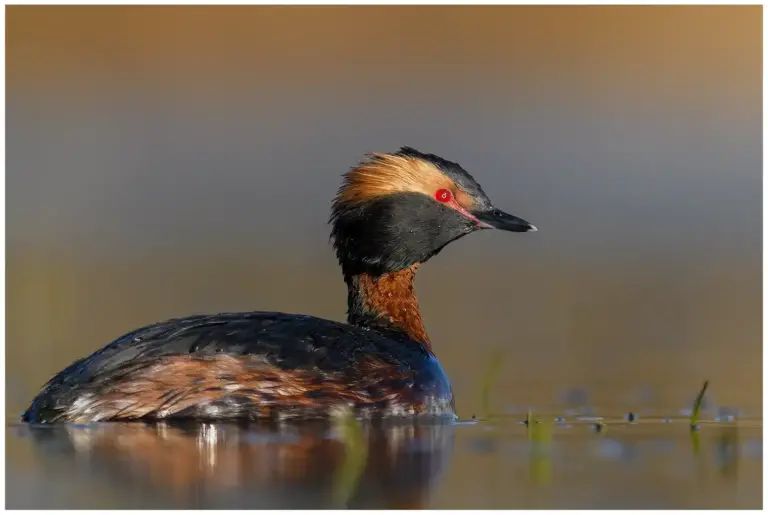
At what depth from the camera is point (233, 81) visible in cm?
2217

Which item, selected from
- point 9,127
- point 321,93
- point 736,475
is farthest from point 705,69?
point 736,475

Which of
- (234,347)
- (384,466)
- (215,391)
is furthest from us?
(234,347)

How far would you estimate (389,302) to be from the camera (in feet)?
33.8

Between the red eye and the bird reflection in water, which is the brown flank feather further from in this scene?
the red eye

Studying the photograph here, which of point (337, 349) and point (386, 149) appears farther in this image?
point (386, 149)

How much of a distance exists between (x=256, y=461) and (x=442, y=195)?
3.47m

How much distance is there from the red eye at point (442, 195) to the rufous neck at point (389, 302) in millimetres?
488

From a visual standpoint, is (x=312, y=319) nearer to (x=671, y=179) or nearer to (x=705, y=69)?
(x=671, y=179)

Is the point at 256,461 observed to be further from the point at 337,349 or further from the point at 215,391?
the point at 337,349

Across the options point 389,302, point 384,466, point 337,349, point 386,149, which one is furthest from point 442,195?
point 386,149

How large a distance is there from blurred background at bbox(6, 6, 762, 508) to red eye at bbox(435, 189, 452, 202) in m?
3.12

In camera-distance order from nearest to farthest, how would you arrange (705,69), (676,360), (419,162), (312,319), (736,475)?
(736,475) → (312,319) → (419,162) → (676,360) → (705,69)

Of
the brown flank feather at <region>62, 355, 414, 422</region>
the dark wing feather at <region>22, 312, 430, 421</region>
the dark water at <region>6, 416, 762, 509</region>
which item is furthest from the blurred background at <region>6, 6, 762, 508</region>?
the dark water at <region>6, 416, 762, 509</region>

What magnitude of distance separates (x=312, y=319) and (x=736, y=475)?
3.05m
